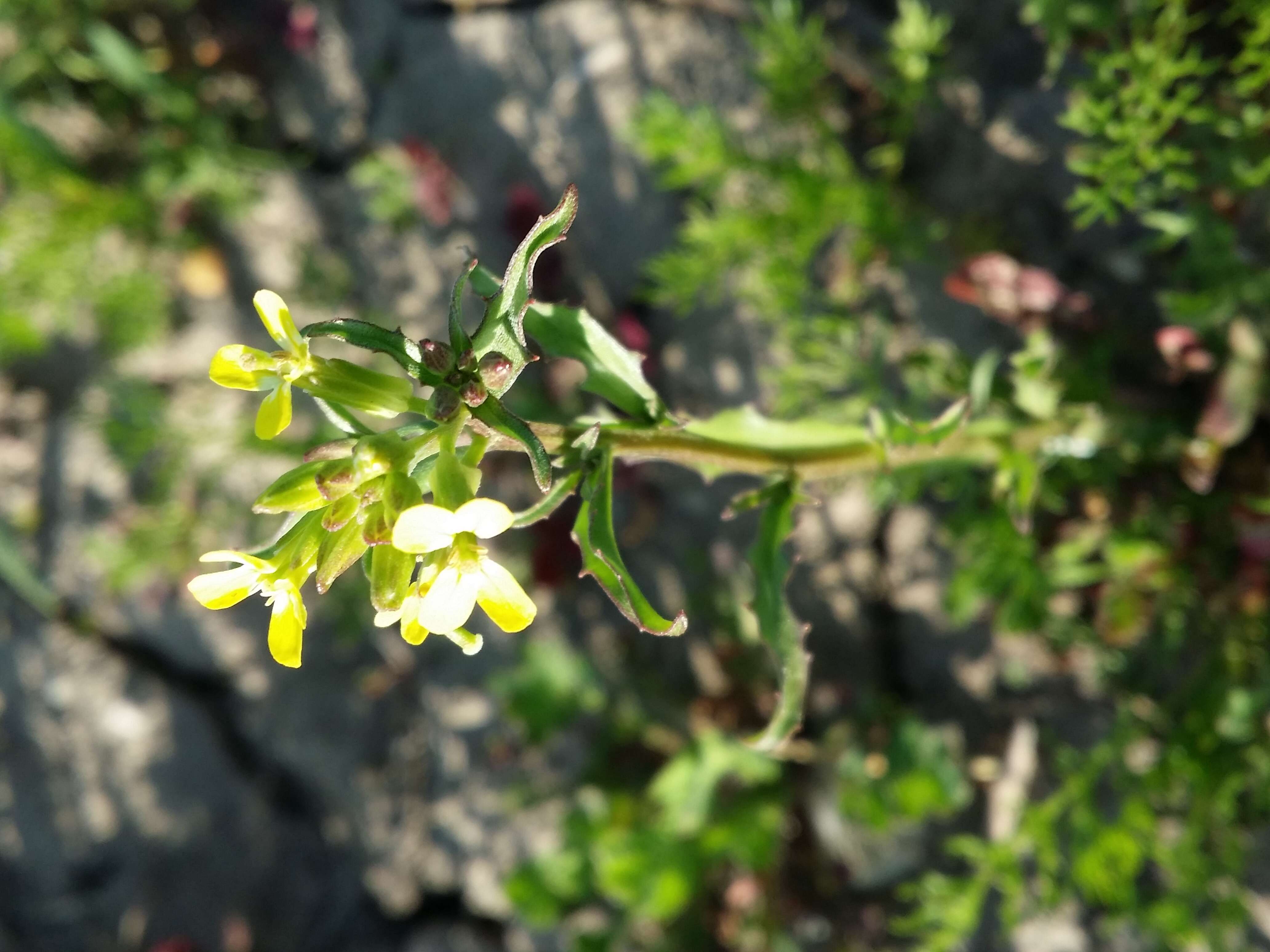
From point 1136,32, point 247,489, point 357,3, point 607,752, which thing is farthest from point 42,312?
point 1136,32

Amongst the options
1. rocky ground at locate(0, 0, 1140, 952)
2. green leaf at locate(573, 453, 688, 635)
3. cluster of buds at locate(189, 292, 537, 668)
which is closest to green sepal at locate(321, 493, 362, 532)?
cluster of buds at locate(189, 292, 537, 668)

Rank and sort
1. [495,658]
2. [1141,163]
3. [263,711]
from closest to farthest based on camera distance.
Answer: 1. [1141,163]
2. [495,658]
3. [263,711]

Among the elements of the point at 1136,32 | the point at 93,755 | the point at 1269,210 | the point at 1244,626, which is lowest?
the point at 93,755

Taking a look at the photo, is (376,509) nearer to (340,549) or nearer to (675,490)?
(340,549)

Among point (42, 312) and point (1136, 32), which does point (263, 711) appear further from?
point (1136, 32)

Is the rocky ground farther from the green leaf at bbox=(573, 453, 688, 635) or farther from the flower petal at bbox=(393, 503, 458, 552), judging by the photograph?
the flower petal at bbox=(393, 503, 458, 552)

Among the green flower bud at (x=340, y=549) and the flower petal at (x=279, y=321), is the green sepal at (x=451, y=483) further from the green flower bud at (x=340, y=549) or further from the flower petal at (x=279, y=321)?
the flower petal at (x=279, y=321)
